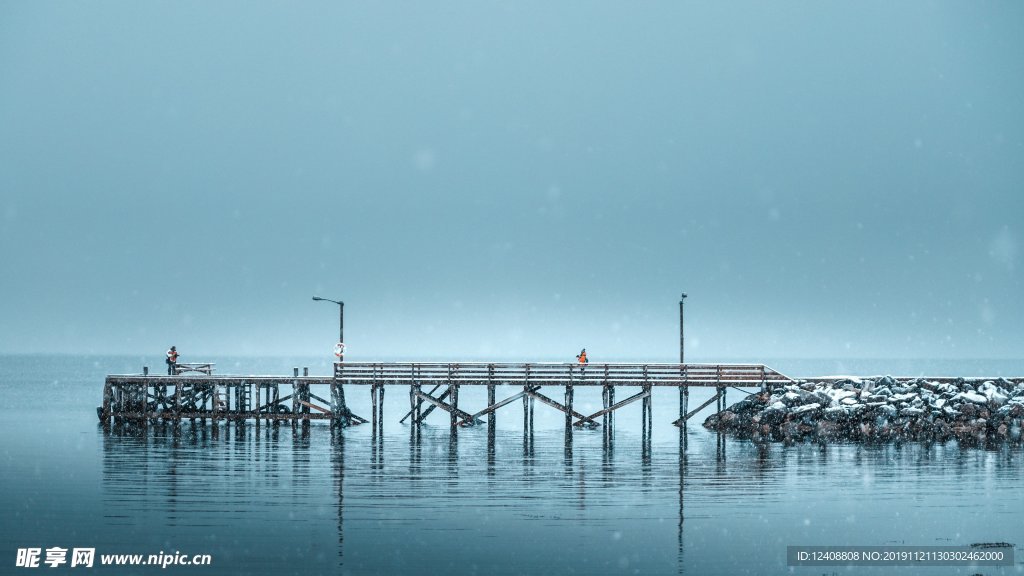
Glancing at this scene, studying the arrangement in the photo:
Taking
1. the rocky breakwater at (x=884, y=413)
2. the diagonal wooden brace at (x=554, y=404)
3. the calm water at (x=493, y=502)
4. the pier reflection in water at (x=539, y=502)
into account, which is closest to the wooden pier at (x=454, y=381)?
the diagonal wooden brace at (x=554, y=404)

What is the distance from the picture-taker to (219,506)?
1112 inches

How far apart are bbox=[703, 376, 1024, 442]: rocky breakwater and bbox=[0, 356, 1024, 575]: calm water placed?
139 inches

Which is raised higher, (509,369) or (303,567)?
(509,369)

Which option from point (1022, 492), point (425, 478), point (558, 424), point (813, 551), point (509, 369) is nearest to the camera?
point (813, 551)

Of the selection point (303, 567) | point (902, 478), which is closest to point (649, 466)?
point (902, 478)

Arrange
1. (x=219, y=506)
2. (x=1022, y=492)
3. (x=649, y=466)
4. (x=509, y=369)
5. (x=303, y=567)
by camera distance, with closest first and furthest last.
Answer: (x=303, y=567), (x=219, y=506), (x=1022, y=492), (x=649, y=466), (x=509, y=369)

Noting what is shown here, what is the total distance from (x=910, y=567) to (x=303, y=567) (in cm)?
1388

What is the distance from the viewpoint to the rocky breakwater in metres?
47.0

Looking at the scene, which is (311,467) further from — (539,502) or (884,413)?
(884,413)

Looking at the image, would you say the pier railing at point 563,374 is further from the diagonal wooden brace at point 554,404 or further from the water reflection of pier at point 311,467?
the water reflection of pier at point 311,467

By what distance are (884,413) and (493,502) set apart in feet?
85.2

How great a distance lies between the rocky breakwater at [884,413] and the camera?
4703cm

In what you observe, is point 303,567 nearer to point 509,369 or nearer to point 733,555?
point 733,555

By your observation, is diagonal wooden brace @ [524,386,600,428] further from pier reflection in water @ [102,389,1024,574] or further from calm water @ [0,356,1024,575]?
pier reflection in water @ [102,389,1024,574]
